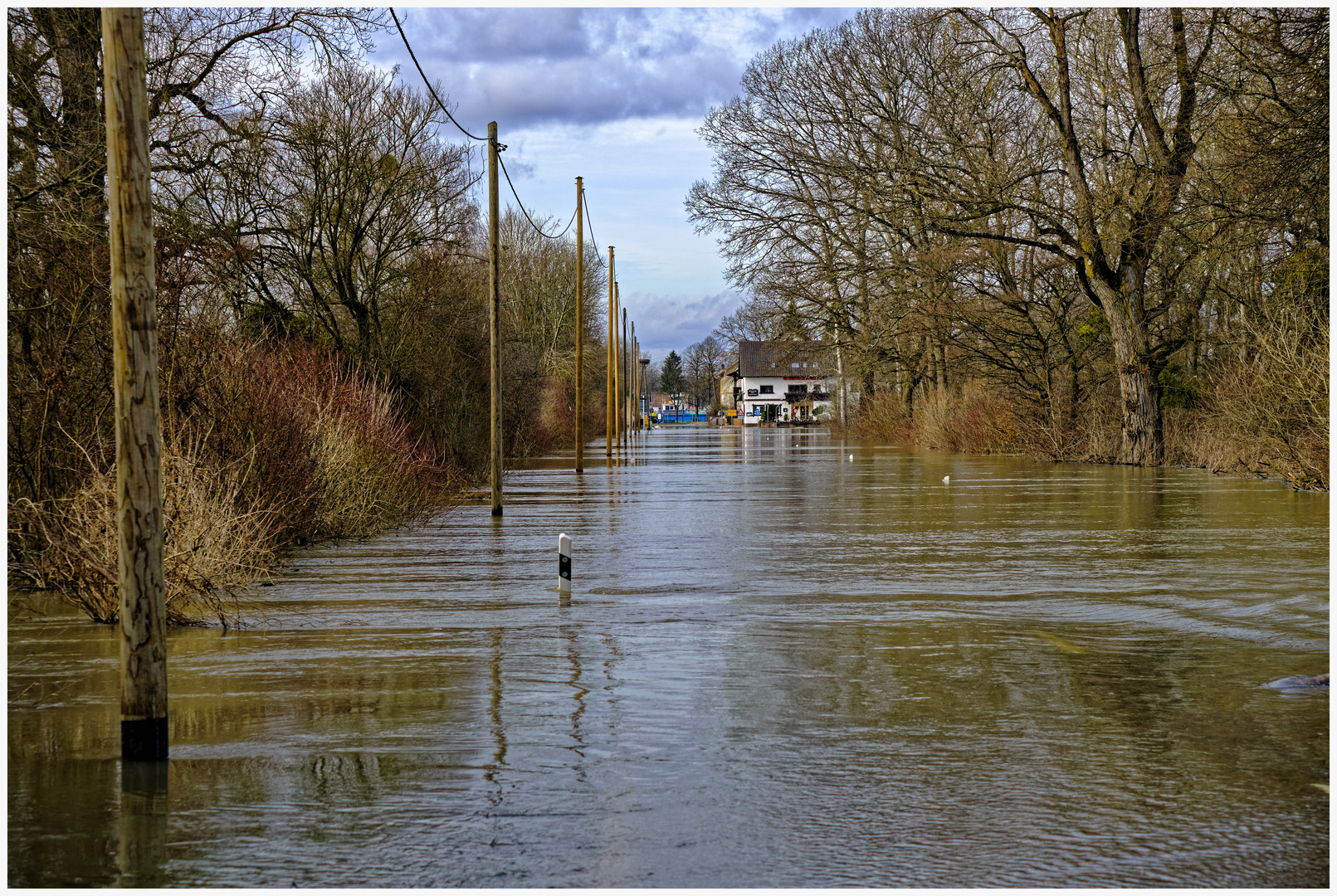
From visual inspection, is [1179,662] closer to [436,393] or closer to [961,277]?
[436,393]

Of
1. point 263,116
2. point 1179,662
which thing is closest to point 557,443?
point 263,116

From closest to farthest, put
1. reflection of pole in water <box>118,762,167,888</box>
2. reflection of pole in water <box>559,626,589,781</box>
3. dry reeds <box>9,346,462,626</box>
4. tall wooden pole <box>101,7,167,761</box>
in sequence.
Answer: reflection of pole in water <box>118,762,167,888</box>
tall wooden pole <box>101,7,167,761</box>
reflection of pole in water <box>559,626,589,781</box>
dry reeds <box>9,346,462,626</box>

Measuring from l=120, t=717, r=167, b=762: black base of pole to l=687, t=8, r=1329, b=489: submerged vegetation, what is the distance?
18940mm

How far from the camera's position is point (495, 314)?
22.3 metres

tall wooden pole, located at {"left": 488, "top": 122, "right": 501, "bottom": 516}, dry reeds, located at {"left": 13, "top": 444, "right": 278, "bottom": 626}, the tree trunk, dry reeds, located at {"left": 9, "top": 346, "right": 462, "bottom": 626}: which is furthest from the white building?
dry reeds, located at {"left": 13, "top": 444, "right": 278, "bottom": 626}

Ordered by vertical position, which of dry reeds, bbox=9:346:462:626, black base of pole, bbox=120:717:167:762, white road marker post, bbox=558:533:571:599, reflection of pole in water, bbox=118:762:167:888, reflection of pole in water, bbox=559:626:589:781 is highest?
dry reeds, bbox=9:346:462:626

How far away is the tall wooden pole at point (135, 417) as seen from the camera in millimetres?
6633

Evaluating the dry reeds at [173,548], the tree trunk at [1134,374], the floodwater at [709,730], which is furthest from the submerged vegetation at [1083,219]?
the dry reeds at [173,548]

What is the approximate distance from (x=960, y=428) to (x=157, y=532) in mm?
45193

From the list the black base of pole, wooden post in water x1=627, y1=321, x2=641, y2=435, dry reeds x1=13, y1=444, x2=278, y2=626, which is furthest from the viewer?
wooden post in water x1=627, y1=321, x2=641, y2=435

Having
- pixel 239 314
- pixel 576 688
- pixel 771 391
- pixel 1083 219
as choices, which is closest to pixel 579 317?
pixel 1083 219

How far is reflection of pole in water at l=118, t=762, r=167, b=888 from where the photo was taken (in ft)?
16.9

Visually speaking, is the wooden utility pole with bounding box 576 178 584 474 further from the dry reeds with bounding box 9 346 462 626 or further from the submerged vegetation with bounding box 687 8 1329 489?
the dry reeds with bounding box 9 346 462 626

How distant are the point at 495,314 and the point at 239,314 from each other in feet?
16.7
